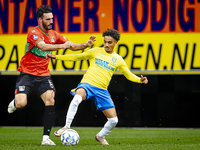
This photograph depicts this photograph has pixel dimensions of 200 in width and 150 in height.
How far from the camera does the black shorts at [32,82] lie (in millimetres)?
6172

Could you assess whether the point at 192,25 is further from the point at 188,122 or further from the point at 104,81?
the point at 104,81

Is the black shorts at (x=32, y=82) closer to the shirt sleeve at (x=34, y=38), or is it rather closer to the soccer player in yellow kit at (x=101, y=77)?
the soccer player in yellow kit at (x=101, y=77)

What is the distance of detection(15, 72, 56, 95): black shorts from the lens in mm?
6172

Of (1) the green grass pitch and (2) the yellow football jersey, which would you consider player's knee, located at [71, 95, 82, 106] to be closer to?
(2) the yellow football jersey

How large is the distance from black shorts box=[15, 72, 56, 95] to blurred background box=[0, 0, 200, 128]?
3.36 metres

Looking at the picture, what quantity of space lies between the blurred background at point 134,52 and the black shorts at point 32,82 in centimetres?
336

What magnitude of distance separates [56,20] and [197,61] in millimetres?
3510

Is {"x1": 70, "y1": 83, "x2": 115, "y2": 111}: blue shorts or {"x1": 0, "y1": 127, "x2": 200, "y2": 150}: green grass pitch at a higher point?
{"x1": 70, "y1": 83, "x2": 115, "y2": 111}: blue shorts

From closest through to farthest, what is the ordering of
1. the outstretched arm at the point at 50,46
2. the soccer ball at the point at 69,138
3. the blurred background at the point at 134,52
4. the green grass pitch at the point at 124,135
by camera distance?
1. the soccer ball at the point at 69,138
2. the outstretched arm at the point at 50,46
3. the green grass pitch at the point at 124,135
4. the blurred background at the point at 134,52

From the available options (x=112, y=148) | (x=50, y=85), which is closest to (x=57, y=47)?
(x=50, y=85)

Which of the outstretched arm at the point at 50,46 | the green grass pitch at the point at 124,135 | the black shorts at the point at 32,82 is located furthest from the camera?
the green grass pitch at the point at 124,135

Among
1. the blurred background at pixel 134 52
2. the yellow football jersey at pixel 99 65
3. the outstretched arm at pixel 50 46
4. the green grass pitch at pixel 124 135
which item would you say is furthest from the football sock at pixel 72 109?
the blurred background at pixel 134 52

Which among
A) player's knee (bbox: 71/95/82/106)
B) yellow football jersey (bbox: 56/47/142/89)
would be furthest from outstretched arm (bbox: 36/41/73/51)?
player's knee (bbox: 71/95/82/106)

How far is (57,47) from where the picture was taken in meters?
5.84
